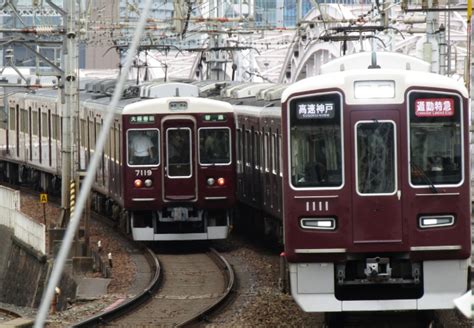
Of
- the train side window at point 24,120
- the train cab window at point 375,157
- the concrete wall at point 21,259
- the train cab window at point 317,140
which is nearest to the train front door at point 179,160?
the concrete wall at point 21,259

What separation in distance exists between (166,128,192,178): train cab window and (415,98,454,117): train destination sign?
7.88 m

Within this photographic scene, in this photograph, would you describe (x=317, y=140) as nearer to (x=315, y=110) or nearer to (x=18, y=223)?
(x=315, y=110)

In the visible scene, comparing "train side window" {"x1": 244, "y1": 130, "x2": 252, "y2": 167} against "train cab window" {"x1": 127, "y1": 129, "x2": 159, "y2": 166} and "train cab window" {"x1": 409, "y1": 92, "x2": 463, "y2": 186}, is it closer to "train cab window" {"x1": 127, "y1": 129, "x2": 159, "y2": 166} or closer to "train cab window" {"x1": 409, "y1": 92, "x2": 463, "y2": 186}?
"train cab window" {"x1": 127, "y1": 129, "x2": 159, "y2": 166}

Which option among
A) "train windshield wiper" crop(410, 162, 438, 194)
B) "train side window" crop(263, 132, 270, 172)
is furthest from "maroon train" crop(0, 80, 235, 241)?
"train windshield wiper" crop(410, 162, 438, 194)

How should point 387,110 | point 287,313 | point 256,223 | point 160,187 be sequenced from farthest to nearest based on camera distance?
point 256,223, point 160,187, point 287,313, point 387,110

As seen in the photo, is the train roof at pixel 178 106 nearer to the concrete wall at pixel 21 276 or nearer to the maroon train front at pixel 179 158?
the maroon train front at pixel 179 158

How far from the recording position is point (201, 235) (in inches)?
734

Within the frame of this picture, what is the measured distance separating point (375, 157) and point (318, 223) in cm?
69

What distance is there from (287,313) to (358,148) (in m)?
2.51

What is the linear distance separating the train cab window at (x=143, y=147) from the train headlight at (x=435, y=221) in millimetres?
7960

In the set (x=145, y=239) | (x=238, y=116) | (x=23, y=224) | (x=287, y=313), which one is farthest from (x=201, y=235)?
(x=287, y=313)

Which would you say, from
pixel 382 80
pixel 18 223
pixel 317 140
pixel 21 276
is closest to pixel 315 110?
pixel 317 140

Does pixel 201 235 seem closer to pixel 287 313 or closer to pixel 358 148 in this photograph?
pixel 287 313

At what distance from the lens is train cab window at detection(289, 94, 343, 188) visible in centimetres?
1068
